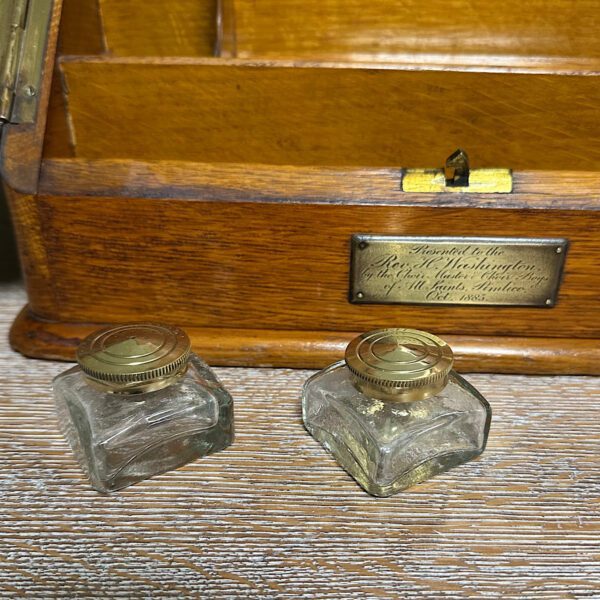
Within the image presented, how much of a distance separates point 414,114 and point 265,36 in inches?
12.0

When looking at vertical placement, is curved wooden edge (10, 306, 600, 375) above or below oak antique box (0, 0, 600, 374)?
below

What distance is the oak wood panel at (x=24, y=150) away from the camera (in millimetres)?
887

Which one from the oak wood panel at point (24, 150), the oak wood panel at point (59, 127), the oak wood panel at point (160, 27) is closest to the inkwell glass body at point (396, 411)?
the oak wood panel at point (24, 150)

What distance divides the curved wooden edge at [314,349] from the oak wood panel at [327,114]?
1.21 feet

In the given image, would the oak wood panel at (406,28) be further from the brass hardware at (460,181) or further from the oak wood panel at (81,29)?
the brass hardware at (460,181)

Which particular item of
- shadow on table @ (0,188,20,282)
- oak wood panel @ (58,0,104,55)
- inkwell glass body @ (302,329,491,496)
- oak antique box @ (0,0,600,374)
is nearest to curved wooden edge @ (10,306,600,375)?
oak antique box @ (0,0,600,374)

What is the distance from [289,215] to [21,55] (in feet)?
1.45

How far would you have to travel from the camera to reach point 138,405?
29.7 inches

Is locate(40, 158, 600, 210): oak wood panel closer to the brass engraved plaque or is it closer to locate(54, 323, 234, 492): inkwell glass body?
the brass engraved plaque

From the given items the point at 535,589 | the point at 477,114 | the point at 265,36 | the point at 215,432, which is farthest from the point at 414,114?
the point at 535,589

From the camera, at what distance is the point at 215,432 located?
0.81 metres

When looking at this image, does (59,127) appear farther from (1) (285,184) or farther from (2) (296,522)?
(2) (296,522)

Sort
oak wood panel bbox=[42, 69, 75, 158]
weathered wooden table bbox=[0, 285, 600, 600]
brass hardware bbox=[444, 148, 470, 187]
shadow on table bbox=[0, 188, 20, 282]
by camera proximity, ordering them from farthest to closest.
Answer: shadow on table bbox=[0, 188, 20, 282] → oak wood panel bbox=[42, 69, 75, 158] → brass hardware bbox=[444, 148, 470, 187] → weathered wooden table bbox=[0, 285, 600, 600]

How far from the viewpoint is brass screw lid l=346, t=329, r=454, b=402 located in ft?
2.35
